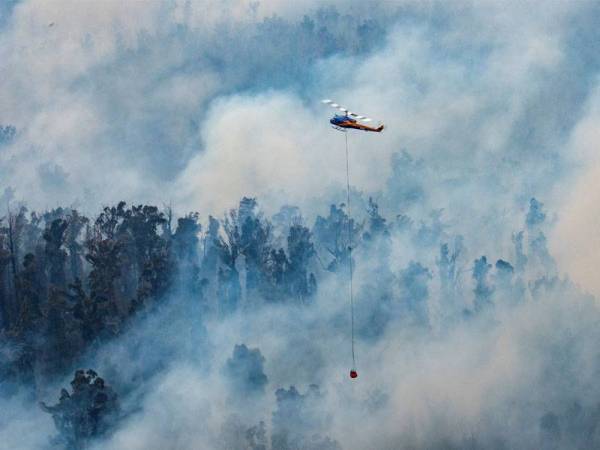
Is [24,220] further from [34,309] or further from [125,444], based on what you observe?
[125,444]

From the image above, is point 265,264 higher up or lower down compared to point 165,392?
higher up

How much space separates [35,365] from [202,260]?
39335mm

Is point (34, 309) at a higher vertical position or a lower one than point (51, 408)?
higher

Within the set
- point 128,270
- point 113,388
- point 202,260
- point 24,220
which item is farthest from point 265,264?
point 24,220

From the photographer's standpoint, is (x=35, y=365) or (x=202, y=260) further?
(x=202, y=260)

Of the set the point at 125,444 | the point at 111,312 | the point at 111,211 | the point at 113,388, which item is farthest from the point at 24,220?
the point at 125,444

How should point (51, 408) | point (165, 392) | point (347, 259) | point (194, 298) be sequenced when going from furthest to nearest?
point (347, 259)
point (194, 298)
point (165, 392)
point (51, 408)

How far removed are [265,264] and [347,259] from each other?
1635 cm

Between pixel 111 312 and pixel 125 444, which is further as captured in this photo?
pixel 111 312

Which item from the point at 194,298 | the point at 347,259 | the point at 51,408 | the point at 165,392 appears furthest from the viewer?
the point at 347,259

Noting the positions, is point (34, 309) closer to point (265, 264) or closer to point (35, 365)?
point (35, 365)

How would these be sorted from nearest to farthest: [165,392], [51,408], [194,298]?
[51,408], [165,392], [194,298]

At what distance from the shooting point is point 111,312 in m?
162

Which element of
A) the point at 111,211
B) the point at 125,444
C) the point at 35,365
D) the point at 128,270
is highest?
the point at 111,211
